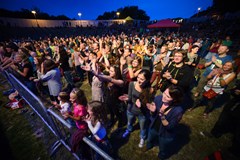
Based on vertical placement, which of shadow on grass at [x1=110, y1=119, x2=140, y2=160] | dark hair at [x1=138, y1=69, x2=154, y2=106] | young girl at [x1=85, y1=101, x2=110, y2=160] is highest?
dark hair at [x1=138, y1=69, x2=154, y2=106]

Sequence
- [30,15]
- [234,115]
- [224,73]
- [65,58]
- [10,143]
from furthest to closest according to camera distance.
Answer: [30,15]
[65,58]
[10,143]
[224,73]
[234,115]

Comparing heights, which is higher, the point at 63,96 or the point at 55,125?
the point at 63,96

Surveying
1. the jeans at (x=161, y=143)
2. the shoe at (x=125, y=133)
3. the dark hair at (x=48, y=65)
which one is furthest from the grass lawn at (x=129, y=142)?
the dark hair at (x=48, y=65)

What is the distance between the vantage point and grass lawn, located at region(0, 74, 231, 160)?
3.05 metres

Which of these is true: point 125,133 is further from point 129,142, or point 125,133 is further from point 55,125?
point 55,125

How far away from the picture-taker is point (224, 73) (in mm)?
3225

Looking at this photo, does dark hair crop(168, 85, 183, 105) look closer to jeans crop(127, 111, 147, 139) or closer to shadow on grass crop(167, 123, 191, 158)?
jeans crop(127, 111, 147, 139)

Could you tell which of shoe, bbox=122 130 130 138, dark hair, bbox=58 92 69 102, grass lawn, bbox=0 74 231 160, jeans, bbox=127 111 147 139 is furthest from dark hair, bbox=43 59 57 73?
shoe, bbox=122 130 130 138

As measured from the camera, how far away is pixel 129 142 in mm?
3365

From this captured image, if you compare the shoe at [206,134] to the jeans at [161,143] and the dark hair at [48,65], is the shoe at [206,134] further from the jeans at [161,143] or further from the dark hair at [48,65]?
the dark hair at [48,65]

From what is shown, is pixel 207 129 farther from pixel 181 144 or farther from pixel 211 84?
pixel 211 84

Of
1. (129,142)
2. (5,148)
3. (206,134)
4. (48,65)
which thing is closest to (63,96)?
(48,65)

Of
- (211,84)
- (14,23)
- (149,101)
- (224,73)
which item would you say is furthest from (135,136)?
(14,23)

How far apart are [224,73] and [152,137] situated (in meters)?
2.70
